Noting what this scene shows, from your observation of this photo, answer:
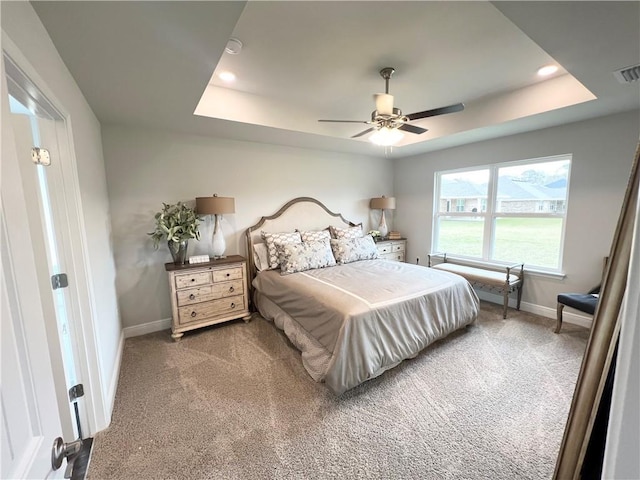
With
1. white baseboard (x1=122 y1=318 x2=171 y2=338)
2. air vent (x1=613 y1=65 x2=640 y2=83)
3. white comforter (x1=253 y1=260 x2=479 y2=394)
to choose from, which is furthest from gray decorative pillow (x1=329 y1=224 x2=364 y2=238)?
air vent (x1=613 y1=65 x2=640 y2=83)

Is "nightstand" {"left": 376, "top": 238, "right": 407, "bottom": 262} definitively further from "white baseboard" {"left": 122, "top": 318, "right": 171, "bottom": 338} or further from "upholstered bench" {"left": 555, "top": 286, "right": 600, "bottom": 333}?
"white baseboard" {"left": 122, "top": 318, "right": 171, "bottom": 338}

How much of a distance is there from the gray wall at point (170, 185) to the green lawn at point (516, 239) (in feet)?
8.01

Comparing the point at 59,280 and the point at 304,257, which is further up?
the point at 59,280

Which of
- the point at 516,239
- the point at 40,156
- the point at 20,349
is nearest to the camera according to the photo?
the point at 20,349

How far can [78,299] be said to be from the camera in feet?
5.62

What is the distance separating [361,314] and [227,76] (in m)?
2.47

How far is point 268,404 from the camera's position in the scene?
2043 mm

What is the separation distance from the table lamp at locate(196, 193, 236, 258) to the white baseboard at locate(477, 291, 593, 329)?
12.6 feet

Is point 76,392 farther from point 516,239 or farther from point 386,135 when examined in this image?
point 516,239

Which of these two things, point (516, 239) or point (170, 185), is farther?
point (516, 239)

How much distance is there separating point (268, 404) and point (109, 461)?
0.97 meters

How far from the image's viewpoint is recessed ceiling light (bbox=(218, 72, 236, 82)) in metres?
2.48

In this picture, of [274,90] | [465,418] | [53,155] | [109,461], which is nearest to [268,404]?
[109,461]

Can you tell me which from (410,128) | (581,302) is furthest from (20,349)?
(581,302)
